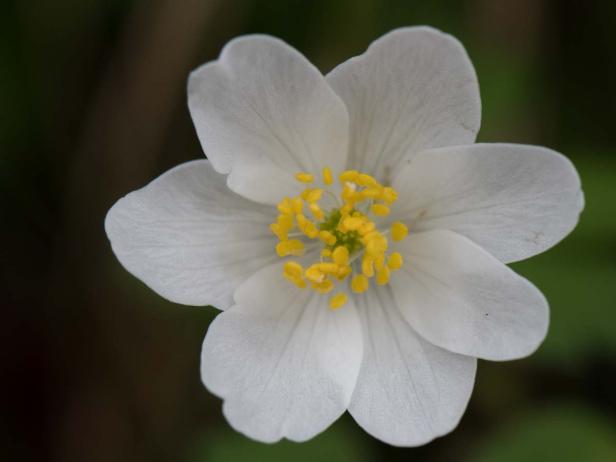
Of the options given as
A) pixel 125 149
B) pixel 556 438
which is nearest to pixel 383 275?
pixel 556 438

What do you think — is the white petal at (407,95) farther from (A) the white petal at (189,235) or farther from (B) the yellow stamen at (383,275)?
(A) the white petal at (189,235)

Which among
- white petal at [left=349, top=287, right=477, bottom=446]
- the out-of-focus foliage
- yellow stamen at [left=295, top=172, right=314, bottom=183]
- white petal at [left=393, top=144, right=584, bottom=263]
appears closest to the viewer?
white petal at [left=393, top=144, right=584, bottom=263]

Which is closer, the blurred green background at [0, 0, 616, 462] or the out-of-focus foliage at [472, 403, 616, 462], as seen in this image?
the out-of-focus foliage at [472, 403, 616, 462]

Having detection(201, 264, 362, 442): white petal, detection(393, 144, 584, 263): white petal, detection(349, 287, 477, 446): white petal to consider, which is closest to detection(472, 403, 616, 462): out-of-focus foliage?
detection(349, 287, 477, 446): white petal

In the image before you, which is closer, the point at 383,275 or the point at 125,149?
the point at 383,275

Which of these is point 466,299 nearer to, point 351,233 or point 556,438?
point 351,233

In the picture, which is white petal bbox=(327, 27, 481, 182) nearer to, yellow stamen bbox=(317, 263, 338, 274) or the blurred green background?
yellow stamen bbox=(317, 263, 338, 274)

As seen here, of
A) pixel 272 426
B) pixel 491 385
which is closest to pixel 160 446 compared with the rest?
pixel 491 385
